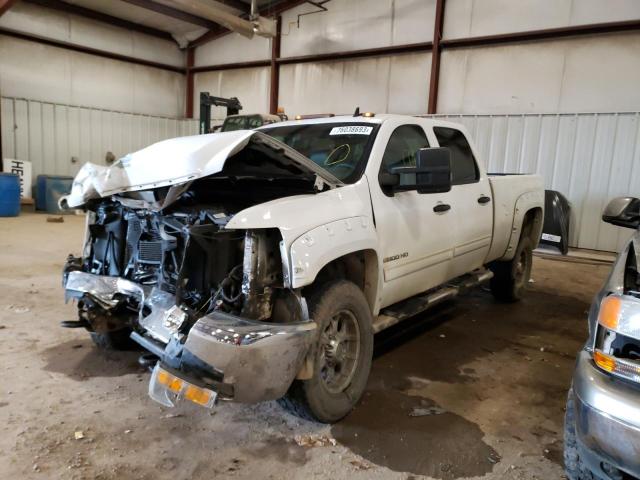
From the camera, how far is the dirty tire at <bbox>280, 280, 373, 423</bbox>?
2.62 meters

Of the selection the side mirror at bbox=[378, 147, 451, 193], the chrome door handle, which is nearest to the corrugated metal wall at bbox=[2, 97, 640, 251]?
the chrome door handle

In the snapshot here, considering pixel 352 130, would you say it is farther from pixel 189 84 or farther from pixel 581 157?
pixel 189 84

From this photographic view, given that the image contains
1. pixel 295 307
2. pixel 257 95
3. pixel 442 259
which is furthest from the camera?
pixel 257 95

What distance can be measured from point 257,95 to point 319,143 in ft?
37.7

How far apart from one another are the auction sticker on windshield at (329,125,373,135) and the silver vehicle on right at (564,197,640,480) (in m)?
1.92

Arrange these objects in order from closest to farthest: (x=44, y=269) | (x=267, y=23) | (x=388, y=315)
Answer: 1. (x=388, y=315)
2. (x=44, y=269)
3. (x=267, y=23)

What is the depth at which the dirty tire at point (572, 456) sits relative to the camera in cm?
204

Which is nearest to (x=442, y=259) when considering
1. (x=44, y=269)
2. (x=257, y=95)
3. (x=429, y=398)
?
(x=429, y=398)

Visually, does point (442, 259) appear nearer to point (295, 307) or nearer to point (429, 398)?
point (429, 398)

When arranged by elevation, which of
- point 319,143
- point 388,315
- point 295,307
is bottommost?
point 388,315

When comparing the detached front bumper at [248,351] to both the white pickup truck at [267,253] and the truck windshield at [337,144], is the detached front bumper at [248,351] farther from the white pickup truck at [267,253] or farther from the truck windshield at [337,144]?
the truck windshield at [337,144]

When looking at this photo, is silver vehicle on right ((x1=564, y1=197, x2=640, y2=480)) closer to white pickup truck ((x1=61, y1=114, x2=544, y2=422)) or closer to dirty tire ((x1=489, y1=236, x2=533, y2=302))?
white pickup truck ((x1=61, y1=114, x2=544, y2=422))

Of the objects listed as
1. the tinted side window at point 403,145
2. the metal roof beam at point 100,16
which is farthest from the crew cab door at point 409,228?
the metal roof beam at point 100,16

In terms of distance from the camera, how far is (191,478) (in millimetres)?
2303
